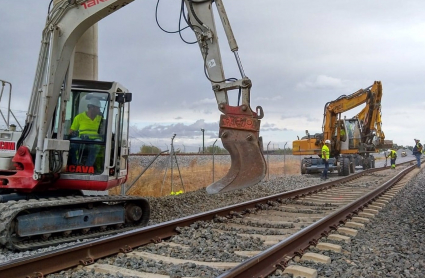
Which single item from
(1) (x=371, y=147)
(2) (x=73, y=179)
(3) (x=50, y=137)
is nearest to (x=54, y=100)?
(3) (x=50, y=137)

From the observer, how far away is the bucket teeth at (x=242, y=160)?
25.9 feet

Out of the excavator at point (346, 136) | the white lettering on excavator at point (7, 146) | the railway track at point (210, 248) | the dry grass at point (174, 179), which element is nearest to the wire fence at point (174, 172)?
the dry grass at point (174, 179)

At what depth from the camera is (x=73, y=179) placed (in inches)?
282

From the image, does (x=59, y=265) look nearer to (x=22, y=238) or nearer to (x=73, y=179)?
(x=22, y=238)

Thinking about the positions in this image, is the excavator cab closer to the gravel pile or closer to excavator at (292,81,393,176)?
the gravel pile

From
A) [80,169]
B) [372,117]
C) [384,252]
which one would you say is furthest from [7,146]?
[372,117]

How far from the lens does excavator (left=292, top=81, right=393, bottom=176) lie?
21781mm

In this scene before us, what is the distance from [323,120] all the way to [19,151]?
18.8m

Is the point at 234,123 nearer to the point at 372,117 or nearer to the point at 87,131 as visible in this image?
the point at 87,131

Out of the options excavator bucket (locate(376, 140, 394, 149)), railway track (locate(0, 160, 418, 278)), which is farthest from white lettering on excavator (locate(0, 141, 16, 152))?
excavator bucket (locate(376, 140, 394, 149))

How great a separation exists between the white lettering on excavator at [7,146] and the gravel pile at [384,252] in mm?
4935

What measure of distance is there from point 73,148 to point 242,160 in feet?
9.80

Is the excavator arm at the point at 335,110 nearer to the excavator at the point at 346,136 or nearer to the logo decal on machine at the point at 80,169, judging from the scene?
the excavator at the point at 346,136

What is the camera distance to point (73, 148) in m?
7.29
